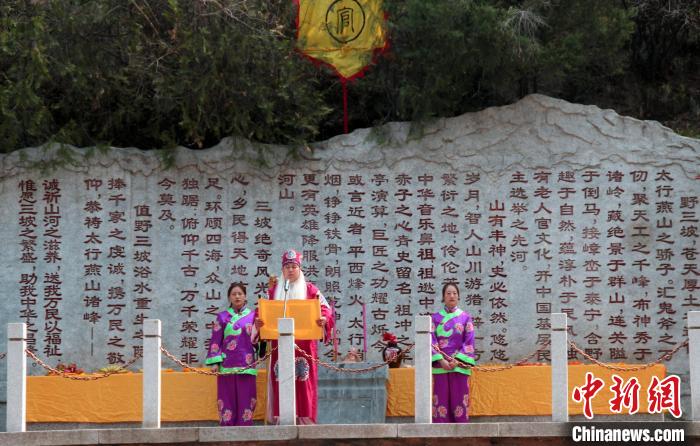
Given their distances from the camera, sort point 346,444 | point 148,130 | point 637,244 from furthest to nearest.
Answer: point 148,130 < point 637,244 < point 346,444

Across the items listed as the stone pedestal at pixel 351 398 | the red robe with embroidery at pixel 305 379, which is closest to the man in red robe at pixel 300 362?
the red robe with embroidery at pixel 305 379

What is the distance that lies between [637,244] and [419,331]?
10.4ft

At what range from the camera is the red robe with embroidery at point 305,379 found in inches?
394

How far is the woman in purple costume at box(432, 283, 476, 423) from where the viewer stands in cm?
1026

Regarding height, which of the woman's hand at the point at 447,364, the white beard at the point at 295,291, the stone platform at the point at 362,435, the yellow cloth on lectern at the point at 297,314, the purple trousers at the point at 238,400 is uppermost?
the white beard at the point at 295,291

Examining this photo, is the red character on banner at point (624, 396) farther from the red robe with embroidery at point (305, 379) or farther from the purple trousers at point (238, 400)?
the purple trousers at point (238, 400)

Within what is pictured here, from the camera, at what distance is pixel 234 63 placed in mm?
12094

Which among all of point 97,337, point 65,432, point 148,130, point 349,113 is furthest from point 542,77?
point 65,432

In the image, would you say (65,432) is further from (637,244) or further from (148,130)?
(637,244)

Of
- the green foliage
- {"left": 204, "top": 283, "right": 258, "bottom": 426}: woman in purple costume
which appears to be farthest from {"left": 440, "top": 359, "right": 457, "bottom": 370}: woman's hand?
the green foliage

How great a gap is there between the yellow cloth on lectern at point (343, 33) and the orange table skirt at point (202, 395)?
299 cm

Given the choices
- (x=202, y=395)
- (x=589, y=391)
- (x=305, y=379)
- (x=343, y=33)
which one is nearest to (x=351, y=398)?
(x=305, y=379)

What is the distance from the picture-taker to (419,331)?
30.8ft

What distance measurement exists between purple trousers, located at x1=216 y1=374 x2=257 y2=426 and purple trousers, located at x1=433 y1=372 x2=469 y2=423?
1408 millimetres
